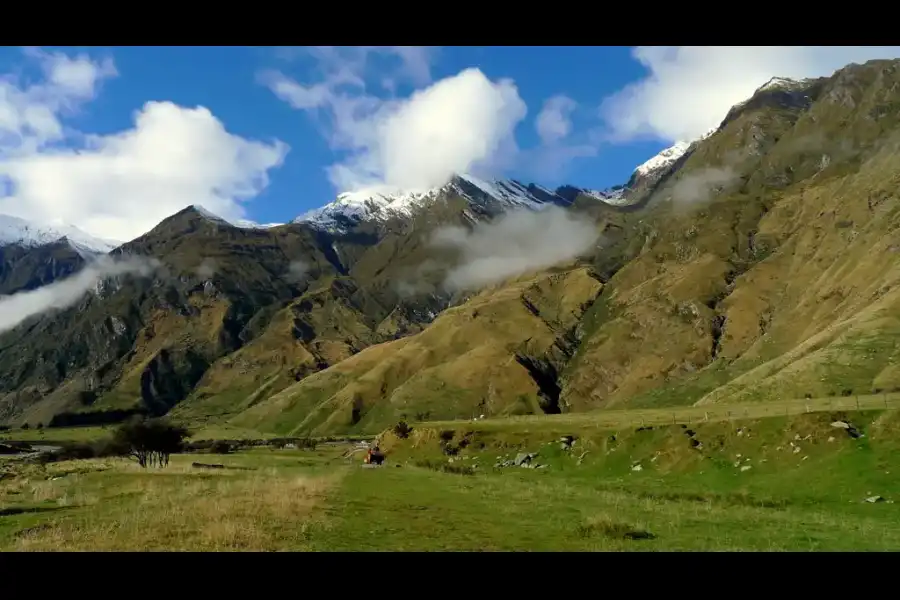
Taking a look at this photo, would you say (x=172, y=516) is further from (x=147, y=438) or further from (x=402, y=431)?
(x=402, y=431)

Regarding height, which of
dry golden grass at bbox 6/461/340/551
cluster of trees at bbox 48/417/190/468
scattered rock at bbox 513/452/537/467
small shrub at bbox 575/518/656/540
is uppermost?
cluster of trees at bbox 48/417/190/468

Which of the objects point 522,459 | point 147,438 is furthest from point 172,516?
point 147,438

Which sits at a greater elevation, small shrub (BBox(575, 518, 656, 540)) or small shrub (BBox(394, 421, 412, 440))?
small shrub (BBox(394, 421, 412, 440))

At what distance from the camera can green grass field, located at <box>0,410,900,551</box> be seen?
60.0 feet

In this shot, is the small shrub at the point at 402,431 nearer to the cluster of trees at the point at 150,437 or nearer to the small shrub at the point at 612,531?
the cluster of trees at the point at 150,437

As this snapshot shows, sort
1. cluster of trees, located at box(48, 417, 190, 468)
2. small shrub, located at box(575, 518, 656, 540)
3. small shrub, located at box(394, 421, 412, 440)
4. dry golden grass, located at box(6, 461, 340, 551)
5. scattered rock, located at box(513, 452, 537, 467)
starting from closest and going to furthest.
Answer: dry golden grass, located at box(6, 461, 340, 551), small shrub, located at box(575, 518, 656, 540), scattered rock, located at box(513, 452, 537, 467), cluster of trees, located at box(48, 417, 190, 468), small shrub, located at box(394, 421, 412, 440)

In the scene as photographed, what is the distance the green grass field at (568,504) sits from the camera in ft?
60.0

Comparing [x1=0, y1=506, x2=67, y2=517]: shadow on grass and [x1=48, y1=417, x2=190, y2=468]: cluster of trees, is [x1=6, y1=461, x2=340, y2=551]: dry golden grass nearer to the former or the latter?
[x1=0, y1=506, x2=67, y2=517]: shadow on grass

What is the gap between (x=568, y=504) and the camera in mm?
29438

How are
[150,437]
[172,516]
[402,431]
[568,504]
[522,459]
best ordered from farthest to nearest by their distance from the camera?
[402,431] < [150,437] < [522,459] < [568,504] < [172,516]

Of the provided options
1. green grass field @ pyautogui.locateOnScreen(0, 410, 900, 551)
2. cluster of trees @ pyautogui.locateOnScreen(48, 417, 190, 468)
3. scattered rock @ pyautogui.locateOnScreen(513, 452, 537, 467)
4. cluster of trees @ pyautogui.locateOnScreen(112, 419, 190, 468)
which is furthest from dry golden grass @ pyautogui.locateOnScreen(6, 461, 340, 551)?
cluster of trees @ pyautogui.locateOnScreen(112, 419, 190, 468)
